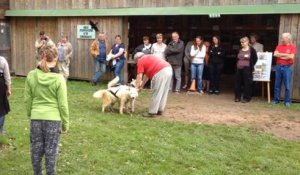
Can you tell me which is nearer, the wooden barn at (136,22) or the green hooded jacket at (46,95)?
the green hooded jacket at (46,95)

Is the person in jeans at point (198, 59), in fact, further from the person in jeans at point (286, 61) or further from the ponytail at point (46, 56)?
the ponytail at point (46, 56)

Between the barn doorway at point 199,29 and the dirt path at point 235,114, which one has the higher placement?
the barn doorway at point 199,29

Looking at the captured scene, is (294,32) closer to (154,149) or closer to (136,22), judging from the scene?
(154,149)

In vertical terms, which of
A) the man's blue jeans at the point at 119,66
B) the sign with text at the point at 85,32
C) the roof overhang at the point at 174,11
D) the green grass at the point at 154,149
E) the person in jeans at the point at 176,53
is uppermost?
the roof overhang at the point at 174,11

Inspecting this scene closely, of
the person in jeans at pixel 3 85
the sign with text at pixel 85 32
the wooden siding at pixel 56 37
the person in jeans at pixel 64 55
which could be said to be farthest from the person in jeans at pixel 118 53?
the person in jeans at pixel 3 85

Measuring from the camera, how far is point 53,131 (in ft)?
15.5

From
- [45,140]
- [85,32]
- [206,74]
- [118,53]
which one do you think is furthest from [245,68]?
[45,140]

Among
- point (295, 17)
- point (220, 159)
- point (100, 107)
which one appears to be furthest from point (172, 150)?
point (295, 17)

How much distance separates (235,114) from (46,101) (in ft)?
18.8

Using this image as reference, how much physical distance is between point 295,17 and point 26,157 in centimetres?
771

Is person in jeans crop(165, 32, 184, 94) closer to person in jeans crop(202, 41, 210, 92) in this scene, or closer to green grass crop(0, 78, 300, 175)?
person in jeans crop(202, 41, 210, 92)

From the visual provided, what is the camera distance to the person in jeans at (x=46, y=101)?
15.3 ft

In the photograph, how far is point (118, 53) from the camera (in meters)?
13.6

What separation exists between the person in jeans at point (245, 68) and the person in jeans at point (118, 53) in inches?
155
